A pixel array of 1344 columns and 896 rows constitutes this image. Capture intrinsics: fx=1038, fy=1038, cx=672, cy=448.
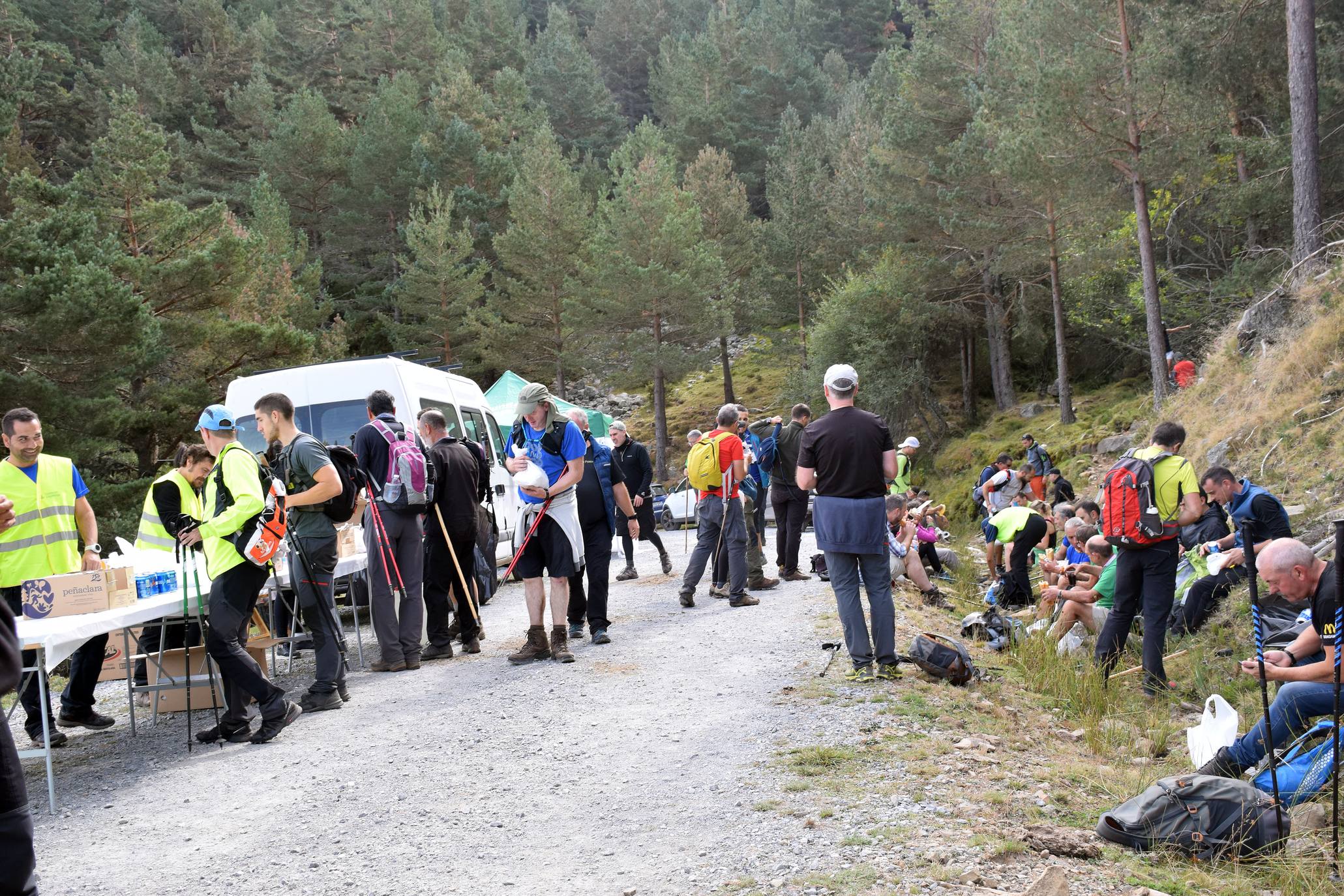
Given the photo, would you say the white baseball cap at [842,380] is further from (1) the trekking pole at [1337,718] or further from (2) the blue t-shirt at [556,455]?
(1) the trekking pole at [1337,718]

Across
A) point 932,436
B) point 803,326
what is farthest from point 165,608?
point 803,326

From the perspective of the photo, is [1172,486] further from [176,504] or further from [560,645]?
[176,504]

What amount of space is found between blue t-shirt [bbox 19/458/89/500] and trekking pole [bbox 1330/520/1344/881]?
697 centimetres

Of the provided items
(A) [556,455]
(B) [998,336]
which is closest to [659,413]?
(B) [998,336]

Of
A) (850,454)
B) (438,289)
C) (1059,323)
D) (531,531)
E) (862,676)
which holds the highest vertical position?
(438,289)

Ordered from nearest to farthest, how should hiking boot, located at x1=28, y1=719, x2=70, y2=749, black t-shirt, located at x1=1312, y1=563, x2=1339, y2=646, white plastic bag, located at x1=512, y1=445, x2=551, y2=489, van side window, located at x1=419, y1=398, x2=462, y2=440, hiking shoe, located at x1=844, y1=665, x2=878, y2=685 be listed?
black t-shirt, located at x1=1312, y1=563, x2=1339, y2=646, hiking boot, located at x1=28, y1=719, x2=70, y2=749, hiking shoe, located at x1=844, y1=665, x2=878, y2=685, white plastic bag, located at x1=512, y1=445, x2=551, y2=489, van side window, located at x1=419, y1=398, x2=462, y2=440

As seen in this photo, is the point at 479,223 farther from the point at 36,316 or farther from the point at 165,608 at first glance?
the point at 165,608

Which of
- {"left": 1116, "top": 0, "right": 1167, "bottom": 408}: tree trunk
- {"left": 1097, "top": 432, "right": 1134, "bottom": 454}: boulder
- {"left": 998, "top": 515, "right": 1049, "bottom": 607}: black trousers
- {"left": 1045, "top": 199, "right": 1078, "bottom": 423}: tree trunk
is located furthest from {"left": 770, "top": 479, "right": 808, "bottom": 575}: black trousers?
{"left": 1045, "top": 199, "right": 1078, "bottom": 423}: tree trunk

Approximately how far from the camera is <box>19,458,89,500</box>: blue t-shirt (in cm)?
668

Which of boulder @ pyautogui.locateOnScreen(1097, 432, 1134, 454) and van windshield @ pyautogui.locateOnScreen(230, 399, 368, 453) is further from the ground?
van windshield @ pyautogui.locateOnScreen(230, 399, 368, 453)

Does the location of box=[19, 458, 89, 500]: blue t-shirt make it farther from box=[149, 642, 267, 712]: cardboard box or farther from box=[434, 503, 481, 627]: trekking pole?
box=[434, 503, 481, 627]: trekking pole

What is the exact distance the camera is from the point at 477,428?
1295cm

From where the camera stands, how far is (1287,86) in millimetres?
17922

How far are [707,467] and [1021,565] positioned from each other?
4344 mm
